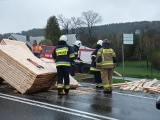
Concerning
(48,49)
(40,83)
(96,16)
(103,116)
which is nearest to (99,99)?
(40,83)

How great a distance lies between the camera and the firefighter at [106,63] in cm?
1252

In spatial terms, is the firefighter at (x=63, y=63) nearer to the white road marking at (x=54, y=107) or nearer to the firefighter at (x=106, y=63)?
the firefighter at (x=106, y=63)

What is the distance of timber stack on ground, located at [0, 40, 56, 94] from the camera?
1112 cm

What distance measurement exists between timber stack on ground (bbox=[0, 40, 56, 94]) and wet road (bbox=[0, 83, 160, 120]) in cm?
31

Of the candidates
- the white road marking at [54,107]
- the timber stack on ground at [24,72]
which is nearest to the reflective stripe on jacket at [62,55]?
the timber stack on ground at [24,72]

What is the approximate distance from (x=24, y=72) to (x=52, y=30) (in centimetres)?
6474

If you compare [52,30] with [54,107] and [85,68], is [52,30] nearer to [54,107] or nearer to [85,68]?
[85,68]

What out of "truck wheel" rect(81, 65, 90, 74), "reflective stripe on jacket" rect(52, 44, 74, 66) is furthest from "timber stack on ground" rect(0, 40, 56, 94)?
"truck wheel" rect(81, 65, 90, 74)

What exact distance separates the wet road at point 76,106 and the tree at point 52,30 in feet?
205

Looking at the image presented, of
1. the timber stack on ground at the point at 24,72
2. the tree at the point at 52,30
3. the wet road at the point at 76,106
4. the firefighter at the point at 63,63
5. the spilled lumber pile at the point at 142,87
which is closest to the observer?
the wet road at the point at 76,106

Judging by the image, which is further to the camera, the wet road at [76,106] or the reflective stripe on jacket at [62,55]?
the reflective stripe on jacket at [62,55]

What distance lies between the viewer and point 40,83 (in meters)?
11.4

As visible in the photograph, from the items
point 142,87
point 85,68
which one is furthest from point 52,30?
point 142,87

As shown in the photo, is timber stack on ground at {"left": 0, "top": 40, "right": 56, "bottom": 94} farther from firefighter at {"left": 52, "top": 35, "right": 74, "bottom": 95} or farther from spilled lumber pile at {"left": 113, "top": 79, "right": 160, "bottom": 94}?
spilled lumber pile at {"left": 113, "top": 79, "right": 160, "bottom": 94}
